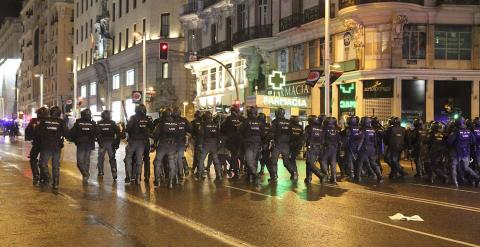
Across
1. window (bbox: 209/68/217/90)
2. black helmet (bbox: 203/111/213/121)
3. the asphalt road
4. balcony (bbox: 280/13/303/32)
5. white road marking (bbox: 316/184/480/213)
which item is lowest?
white road marking (bbox: 316/184/480/213)

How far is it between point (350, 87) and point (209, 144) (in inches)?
676

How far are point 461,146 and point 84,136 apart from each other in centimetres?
919

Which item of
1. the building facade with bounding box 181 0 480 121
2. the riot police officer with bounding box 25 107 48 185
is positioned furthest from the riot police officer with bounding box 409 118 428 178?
the building facade with bounding box 181 0 480 121

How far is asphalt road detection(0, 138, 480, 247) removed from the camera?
8.01m

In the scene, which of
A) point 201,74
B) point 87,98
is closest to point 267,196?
point 201,74

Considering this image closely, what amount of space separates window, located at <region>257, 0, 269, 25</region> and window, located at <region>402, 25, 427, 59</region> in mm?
10287

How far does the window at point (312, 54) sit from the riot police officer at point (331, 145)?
18.6 meters

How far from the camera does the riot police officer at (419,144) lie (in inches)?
680

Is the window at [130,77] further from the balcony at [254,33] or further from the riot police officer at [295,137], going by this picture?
the riot police officer at [295,137]

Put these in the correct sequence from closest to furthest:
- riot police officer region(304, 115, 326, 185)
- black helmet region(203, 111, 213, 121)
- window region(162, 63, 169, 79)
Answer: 1. riot police officer region(304, 115, 326, 185)
2. black helmet region(203, 111, 213, 121)
3. window region(162, 63, 169, 79)

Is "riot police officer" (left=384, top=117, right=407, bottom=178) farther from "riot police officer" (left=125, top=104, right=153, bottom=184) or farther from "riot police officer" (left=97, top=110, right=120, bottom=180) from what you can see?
"riot police officer" (left=97, top=110, right=120, bottom=180)

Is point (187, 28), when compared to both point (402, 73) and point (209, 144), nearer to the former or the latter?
point (402, 73)

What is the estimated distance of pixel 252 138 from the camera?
15.3 metres

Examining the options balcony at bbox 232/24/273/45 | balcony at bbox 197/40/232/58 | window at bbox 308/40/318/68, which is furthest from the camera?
balcony at bbox 197/40/232/58
